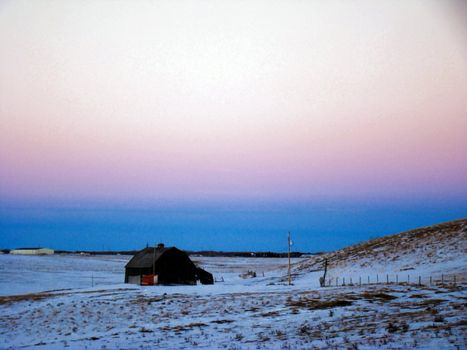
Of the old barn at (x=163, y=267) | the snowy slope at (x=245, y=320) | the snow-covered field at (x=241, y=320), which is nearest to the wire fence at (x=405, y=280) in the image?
the snowy slope at (x=245, y=320)

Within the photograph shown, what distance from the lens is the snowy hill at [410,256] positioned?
52.9 m

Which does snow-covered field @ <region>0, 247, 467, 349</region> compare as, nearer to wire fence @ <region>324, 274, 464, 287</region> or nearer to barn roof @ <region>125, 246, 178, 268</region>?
wire fence @ <region>324, 274, 464, 287</region>

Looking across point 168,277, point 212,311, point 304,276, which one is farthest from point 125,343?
point 304,276

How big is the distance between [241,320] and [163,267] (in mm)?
34197

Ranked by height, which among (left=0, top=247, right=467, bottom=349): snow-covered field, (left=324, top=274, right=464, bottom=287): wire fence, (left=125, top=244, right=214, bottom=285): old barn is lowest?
(left=0, top=247, right=467, bottom=349): snow-covered field

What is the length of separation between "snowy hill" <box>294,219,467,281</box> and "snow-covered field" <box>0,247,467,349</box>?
1871 cm

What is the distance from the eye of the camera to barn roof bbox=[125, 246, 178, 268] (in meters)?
59.7

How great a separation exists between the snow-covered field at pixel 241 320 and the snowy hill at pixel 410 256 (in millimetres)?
18709

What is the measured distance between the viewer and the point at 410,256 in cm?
6038

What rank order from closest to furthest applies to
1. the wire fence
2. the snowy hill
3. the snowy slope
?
the snowy slope, the wire fence, the snowy hill

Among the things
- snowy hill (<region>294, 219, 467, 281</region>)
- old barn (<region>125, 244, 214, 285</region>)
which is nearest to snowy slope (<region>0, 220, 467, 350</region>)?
snowy hill (<region>294, 219, 467, 281</region>)

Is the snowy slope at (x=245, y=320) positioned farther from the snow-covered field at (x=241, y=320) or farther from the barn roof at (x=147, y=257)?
the barn roof at (x=147, y=257)

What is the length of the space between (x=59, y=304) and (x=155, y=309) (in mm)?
8957

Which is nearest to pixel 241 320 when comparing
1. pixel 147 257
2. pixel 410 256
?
pixel 147 257
